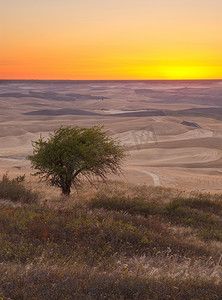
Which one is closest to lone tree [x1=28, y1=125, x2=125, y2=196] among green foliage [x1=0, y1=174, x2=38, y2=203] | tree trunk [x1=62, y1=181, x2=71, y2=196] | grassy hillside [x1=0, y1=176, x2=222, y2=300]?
tree trunk [x1=62, y1=181, x2=71, y2=196]

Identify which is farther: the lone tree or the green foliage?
the lone tree

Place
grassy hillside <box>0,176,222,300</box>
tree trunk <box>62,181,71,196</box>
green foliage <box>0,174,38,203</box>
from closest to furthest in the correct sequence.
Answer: grassy hillside <box>0,176,222,300</box>, green foliage <box>0,174,38,203</box>, tree trunk <box>62,181,71,196</box>

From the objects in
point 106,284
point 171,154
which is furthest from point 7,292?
point 171,154

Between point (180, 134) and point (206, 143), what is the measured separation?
21175 millimetres

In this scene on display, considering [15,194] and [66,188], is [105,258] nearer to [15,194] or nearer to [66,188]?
[15,194]

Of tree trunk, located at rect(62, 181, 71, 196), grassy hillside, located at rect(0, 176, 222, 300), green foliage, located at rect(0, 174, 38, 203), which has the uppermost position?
grassy hillside, located at rect(0, 176, 222, 300)

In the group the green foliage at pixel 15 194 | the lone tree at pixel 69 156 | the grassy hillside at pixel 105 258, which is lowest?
the green foliage at pixel 15 194

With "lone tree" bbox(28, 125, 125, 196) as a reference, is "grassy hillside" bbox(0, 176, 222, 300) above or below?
below

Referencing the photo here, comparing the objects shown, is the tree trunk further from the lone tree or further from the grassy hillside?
the grassy hillside

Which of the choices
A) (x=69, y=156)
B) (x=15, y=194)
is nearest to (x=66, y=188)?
(x=69, y=156)

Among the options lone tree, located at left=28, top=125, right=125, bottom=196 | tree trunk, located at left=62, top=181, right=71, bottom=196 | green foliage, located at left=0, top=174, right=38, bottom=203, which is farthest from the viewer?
tree trunk, located at left=62, top=181, right=71, bottom=196

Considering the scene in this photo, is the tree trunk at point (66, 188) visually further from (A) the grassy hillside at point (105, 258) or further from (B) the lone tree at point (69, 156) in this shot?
(A) the grassy hillside at point (105, 258)

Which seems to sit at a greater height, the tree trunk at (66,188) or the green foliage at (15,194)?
the green foliage at (15,194)

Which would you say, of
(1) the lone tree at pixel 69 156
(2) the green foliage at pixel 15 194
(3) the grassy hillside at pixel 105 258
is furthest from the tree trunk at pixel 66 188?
(3) the grassy hillside at pixel 105 258
